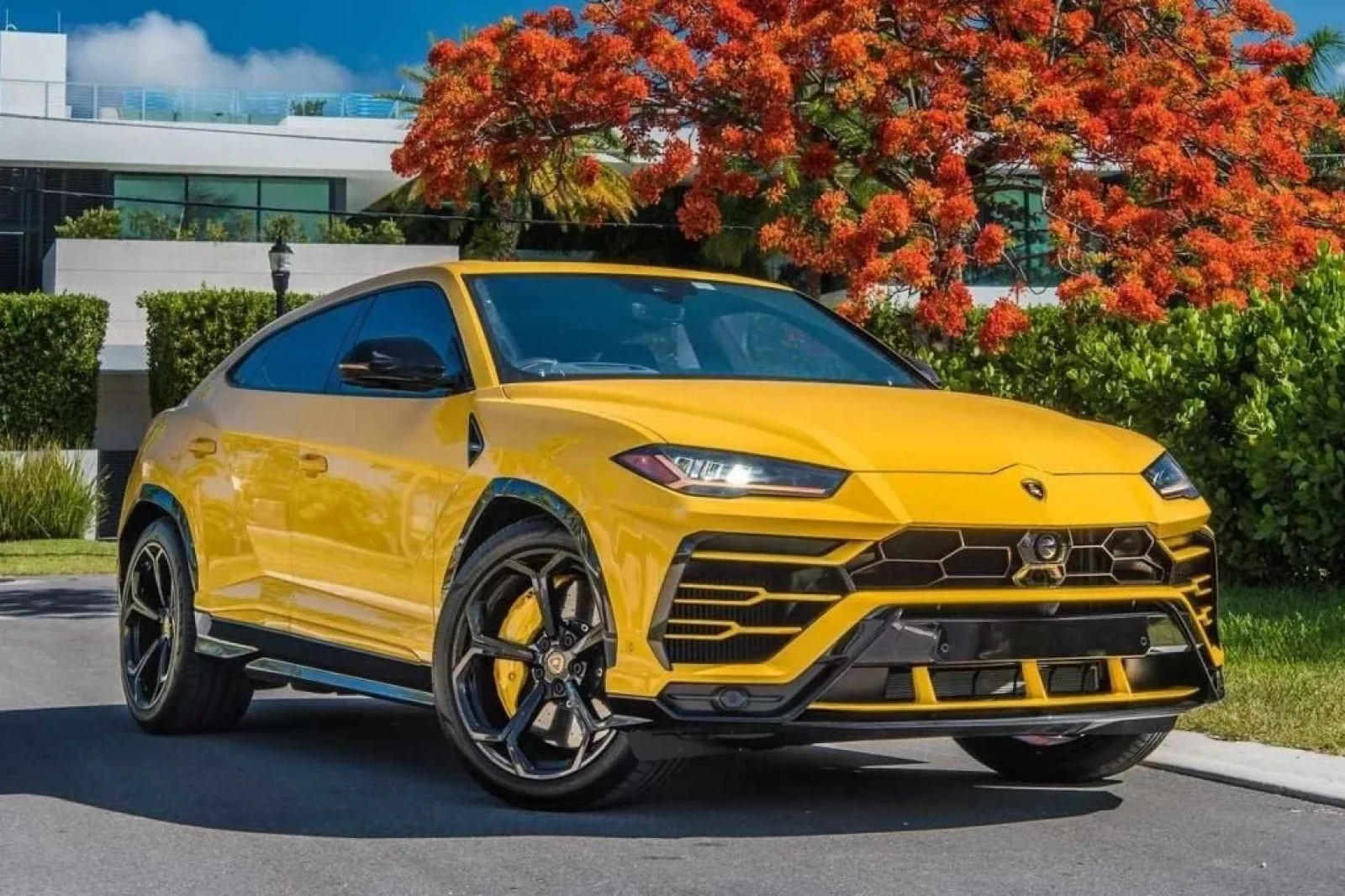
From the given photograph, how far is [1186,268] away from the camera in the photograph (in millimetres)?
15953

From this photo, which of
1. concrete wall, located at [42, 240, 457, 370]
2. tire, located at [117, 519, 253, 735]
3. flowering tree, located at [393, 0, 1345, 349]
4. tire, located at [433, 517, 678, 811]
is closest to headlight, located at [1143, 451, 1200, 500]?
tire, located at [433, 517, 678, 811]

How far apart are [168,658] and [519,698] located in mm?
2747

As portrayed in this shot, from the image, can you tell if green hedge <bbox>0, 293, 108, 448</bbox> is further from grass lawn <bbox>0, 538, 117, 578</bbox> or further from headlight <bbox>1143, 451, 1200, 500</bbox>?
headlight <bbox>1143, 451, 1200, 500</bbox>

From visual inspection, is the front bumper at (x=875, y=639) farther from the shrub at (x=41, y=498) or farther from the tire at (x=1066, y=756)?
the shrub at (x=41, y=498)

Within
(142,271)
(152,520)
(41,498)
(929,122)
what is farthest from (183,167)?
(152,520)

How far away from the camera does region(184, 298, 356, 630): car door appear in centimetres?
801

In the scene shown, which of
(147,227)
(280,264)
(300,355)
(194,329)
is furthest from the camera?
(147,227)

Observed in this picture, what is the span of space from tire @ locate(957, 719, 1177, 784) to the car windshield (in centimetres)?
135

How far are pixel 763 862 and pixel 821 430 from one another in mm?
1233

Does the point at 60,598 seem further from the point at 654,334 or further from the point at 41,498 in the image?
the point at 654,334

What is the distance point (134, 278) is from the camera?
42594 millimetres

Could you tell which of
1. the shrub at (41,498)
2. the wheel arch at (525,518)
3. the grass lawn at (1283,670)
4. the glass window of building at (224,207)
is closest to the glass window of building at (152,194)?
the glass window of building at (224,207)

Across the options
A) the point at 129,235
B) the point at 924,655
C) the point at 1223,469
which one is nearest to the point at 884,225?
the point at 1223,469

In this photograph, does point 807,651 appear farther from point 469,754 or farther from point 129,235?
point 129,235
